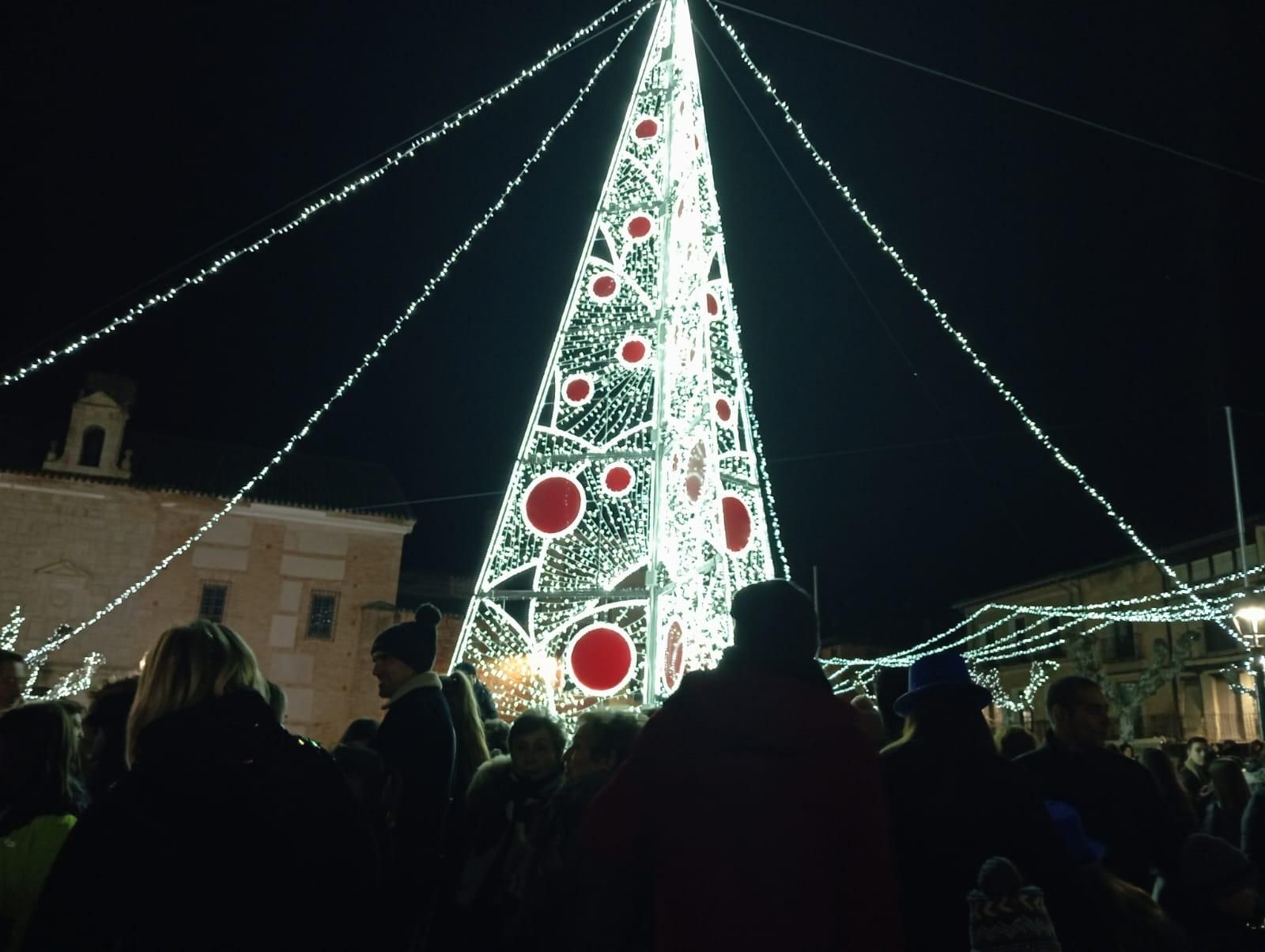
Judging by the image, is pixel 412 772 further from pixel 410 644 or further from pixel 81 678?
pixel 81 678

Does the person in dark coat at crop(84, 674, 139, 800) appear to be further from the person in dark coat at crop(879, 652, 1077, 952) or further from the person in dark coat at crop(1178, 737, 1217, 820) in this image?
the person in dark coat at crop(1178, 737, 1217, 820)

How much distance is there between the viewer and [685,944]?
171 cm

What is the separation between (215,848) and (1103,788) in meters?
2.96

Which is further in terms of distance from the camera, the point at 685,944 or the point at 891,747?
the point at 891,747

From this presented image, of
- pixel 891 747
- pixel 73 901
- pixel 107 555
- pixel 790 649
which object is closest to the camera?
pixel 73 901

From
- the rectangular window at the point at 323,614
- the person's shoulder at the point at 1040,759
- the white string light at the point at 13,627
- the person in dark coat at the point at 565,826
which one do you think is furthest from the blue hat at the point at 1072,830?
the white string light at the point at 13,627

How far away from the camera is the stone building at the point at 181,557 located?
71.2ft

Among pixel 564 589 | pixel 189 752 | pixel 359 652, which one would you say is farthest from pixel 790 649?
pixel 359 652

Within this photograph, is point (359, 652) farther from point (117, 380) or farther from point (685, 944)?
point (685, 944)

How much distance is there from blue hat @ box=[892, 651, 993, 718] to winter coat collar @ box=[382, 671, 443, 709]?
2.01 meters

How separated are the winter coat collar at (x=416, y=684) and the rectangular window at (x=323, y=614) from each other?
2114 centimetres

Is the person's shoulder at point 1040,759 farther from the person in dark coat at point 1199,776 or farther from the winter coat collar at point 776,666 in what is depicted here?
the person in dark coat at point 1199,776

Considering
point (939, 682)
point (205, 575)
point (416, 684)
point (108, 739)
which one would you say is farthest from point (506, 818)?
point (205, 575)

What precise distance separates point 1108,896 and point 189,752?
6.76ft
